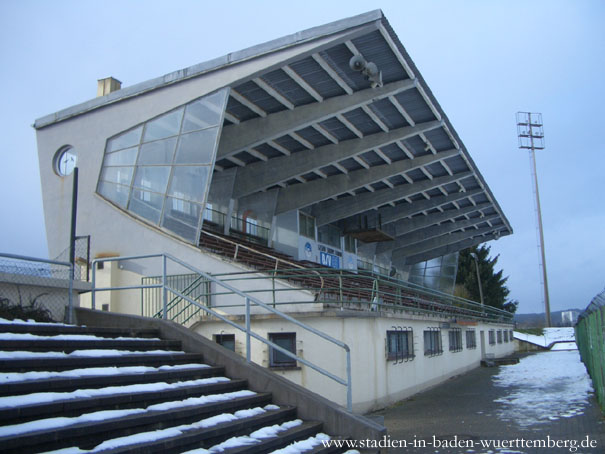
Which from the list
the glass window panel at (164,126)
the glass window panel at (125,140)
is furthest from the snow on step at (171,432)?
the glass window panel at (125,140)

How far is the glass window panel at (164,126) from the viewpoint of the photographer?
19.7m

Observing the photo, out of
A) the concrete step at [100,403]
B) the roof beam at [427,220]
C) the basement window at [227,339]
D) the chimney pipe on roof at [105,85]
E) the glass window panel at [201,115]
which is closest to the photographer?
the concrete step at [100,403]

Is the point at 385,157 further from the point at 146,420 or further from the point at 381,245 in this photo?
the point at 146,420

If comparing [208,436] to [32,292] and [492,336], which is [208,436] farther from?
[492,336]

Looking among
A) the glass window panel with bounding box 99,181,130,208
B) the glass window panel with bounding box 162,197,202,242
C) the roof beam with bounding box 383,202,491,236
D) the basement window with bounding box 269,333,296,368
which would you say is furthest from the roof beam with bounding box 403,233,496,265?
the basement window with bounding box 269,333,296,368

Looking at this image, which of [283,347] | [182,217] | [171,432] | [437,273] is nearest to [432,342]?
[283,347]

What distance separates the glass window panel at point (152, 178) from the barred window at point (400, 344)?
931 centimetres

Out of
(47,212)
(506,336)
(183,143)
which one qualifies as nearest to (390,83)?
(183,143)

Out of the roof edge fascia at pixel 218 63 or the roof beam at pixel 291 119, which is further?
the roof beam at pixel 291 119

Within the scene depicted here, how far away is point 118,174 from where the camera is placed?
2058cm

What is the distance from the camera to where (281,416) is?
752 cm

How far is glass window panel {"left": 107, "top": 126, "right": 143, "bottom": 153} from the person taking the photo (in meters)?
20.5

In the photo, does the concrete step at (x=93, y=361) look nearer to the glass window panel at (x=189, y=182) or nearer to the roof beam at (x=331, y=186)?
the glass window panel at (x=189, y=182)

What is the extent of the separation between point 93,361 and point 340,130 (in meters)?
18.2
